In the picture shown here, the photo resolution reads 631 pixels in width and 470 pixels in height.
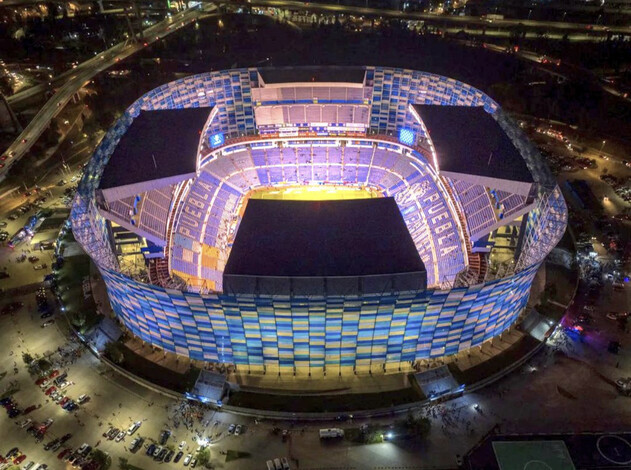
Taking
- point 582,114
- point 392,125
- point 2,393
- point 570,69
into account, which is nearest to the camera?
point 2,393

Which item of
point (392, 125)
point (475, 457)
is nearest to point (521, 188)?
point (475, 457)

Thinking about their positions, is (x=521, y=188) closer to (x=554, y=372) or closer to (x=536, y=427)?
(x=554, y=372)

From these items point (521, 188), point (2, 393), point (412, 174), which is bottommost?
point (2, 393)

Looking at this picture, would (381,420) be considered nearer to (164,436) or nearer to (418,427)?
(418,427)

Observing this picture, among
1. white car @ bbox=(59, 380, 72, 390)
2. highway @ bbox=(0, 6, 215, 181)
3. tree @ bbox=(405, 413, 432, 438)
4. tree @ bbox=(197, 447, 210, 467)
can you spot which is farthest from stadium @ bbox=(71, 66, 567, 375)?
highway @ bbox=(0, 6, 215, 181)

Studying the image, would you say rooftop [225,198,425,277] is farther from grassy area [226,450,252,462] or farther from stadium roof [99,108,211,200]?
grassy area [226,450,252,462]

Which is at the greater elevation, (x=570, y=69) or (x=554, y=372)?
(x=570, y=69)
